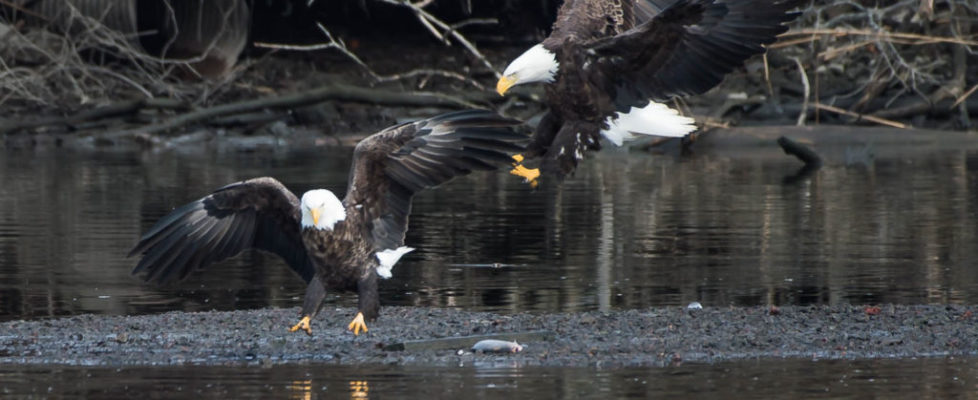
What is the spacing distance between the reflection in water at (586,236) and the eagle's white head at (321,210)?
1.09 meters

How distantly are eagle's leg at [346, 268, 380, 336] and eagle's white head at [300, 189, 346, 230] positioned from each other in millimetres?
323

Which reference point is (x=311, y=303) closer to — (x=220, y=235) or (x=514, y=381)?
(x=220, y=235)

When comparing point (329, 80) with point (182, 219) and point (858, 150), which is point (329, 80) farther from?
point (182, 219)

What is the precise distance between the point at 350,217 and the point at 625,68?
1815 millimetres

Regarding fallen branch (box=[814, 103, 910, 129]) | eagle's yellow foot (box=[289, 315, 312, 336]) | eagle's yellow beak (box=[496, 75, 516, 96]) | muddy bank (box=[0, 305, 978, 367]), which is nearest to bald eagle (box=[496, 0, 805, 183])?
eagle's yellow beak (box=[496, 75, 516, 96])

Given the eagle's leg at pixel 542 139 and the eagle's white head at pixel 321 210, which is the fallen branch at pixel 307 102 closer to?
the eagle's leg at pixel 542 139

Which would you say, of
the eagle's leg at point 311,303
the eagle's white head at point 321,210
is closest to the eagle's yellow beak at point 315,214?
the eagle's white head at point 321,210

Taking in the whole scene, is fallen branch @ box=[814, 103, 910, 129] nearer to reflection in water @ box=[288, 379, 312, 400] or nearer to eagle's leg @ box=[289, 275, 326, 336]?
eagle's leg @ box=[289, 275, 326, 336]

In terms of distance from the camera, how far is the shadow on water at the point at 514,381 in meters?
6.07

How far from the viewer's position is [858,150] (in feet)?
57.0

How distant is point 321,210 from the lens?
7.47 metres

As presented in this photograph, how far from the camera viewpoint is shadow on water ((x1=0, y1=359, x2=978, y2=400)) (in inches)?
239

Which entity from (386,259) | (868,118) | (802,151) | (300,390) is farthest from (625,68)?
(868,118)

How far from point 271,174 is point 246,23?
6349mm
